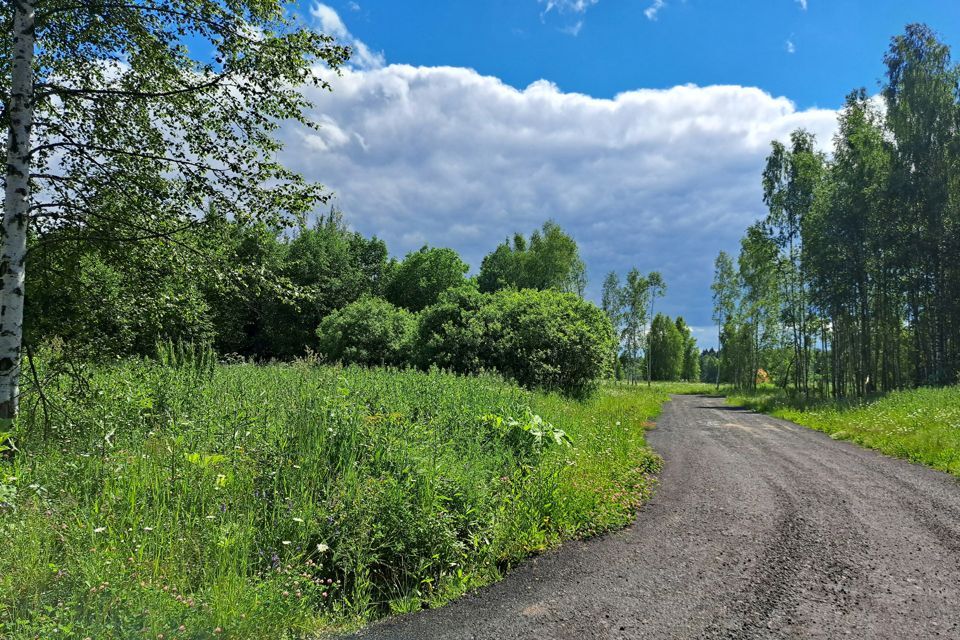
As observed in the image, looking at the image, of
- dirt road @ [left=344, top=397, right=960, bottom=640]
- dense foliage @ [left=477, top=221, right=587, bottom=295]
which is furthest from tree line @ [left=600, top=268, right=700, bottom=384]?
dirt road @ [left=344, top=397, right=960, bottom=640]

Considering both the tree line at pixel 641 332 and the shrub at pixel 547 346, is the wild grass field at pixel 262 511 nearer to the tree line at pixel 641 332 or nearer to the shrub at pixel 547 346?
the shrub at pixel 547 346

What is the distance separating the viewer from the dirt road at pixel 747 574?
3.60 m

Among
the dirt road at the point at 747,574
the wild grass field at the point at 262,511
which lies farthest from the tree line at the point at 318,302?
the dirt road at the point at 747,574

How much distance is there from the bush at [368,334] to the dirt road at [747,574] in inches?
805

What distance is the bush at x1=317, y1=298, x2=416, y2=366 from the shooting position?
1035 inches

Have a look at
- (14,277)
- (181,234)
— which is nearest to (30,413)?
(14,277)

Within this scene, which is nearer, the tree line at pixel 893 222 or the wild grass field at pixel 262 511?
the wild grass field at pixel 262 511

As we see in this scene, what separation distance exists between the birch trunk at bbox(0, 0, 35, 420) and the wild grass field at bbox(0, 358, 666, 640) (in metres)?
0.76

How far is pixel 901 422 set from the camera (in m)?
13.6

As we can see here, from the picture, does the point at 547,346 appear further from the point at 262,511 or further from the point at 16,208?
the point at 16,208

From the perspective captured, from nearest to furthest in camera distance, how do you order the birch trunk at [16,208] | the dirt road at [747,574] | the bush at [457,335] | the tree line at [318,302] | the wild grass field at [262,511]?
1. the wild grass field at [262,511]
2. the dirt road at [747,574]
3. the birch trunk at [16,208]
4. the tree line at [318,302]
5. the bush at [457,335]

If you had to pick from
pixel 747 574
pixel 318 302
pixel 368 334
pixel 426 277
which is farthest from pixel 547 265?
pixel 747 574

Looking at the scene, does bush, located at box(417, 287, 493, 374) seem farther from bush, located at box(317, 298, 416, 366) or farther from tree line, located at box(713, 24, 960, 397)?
tree line, located at box(713, 24, 960, 397)

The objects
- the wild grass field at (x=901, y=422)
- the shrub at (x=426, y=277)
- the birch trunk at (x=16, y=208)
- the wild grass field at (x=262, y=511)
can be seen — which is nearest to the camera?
the wild grass field at (x=262, y=511)
